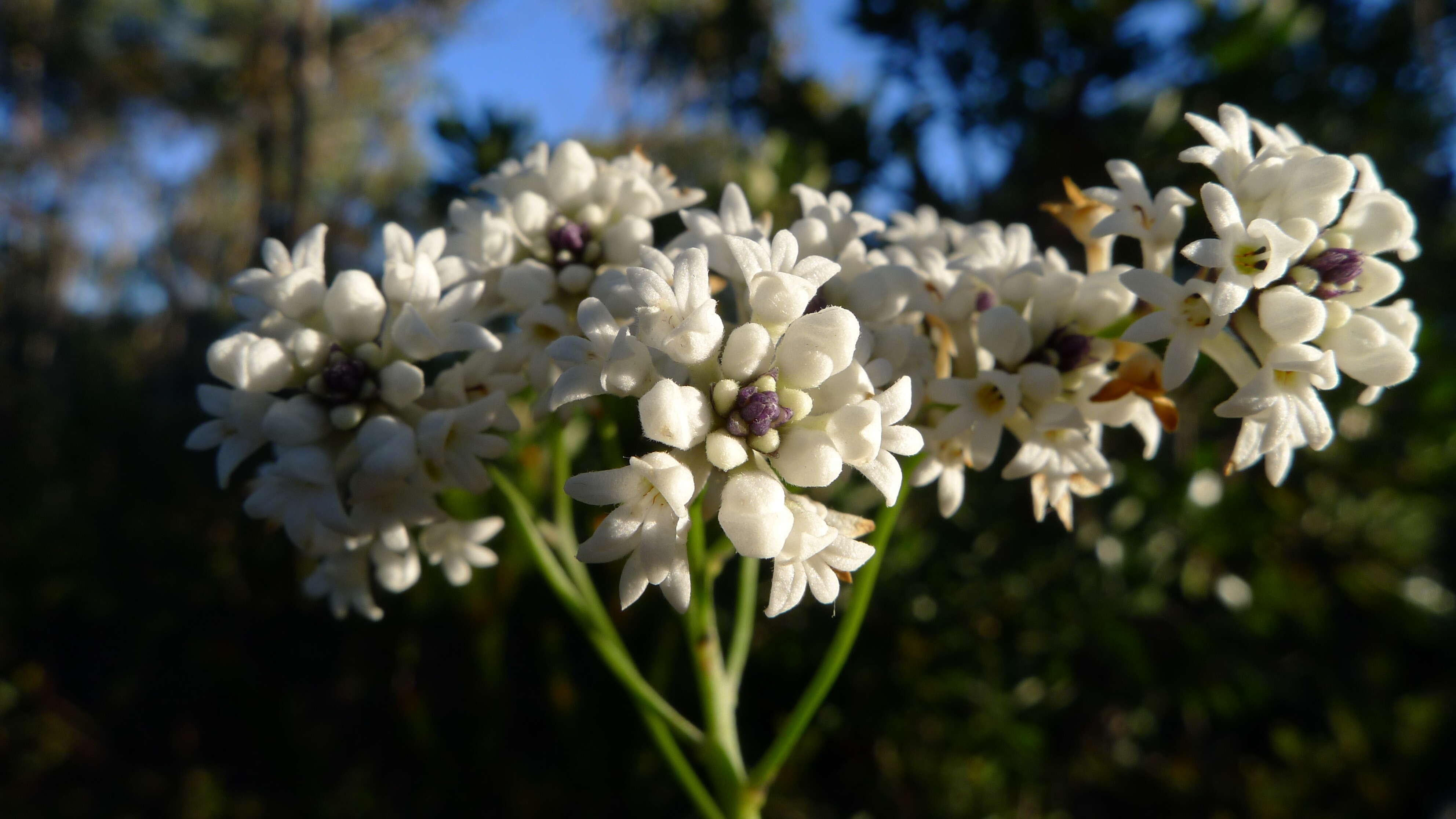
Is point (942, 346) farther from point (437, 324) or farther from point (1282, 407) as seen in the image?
point (437, 324)

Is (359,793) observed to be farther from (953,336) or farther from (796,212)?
(953,336)

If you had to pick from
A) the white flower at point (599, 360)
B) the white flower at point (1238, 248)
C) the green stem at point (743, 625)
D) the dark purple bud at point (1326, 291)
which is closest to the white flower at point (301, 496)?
the white flower at point (599, 360)

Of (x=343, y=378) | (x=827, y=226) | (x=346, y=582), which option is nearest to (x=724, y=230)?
(x=827, y=226)

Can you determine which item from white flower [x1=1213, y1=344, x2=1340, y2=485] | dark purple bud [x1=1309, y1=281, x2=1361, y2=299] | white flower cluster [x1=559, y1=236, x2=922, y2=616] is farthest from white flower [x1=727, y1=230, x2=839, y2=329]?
dark purple bud [x1=1309, y1=281, x2=1361, y2=299]

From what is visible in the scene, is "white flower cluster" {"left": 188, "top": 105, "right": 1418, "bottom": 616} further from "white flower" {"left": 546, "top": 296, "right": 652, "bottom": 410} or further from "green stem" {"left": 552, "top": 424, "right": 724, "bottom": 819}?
"green stem" {"left": 552, "top": 424, "right": 724, "bottom": 819}

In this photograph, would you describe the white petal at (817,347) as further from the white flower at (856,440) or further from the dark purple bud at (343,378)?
the dark purple bud at (343,378)

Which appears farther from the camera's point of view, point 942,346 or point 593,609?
point 593,609

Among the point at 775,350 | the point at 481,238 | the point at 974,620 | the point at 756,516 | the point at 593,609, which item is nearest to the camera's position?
the point at 756,516
